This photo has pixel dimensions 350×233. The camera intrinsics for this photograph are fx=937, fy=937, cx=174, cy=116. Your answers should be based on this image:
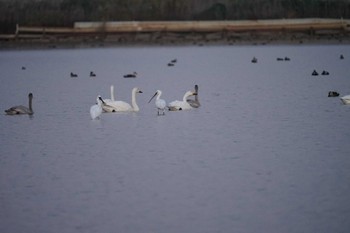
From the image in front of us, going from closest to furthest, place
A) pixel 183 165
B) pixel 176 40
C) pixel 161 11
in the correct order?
1. pixel 183 165
2. pixel 176 40
3. pixel 161 11

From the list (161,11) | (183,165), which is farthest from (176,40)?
(183,165)

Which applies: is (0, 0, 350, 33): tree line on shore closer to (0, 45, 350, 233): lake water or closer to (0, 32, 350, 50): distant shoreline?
(0, 32, 350, 50): distant shoreline

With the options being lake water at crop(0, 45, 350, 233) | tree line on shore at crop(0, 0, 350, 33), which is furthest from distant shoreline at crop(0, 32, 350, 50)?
lake water at crop(0, 45, 350, 233)

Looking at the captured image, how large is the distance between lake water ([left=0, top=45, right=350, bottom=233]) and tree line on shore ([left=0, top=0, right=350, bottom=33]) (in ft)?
148

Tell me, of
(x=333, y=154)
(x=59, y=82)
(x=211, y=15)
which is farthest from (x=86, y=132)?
(x=211, y=15)

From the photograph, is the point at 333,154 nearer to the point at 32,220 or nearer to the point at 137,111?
the point at 32,220

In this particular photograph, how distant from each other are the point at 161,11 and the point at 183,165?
6081cm

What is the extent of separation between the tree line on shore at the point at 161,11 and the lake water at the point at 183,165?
45165mm

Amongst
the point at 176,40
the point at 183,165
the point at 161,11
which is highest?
the point at 161,11

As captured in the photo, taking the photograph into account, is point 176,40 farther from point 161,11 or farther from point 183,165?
point 183,165

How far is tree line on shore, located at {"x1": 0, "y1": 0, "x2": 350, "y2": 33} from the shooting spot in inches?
2835

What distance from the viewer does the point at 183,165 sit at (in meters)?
13.8

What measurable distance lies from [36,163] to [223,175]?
3.37m

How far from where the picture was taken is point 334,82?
2936 cm
